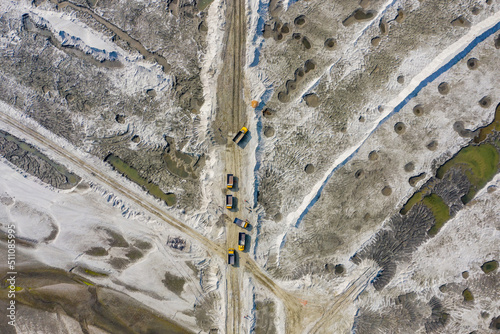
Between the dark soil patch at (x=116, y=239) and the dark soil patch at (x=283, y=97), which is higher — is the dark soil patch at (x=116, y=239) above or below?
below

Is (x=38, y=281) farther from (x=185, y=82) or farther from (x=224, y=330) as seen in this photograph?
(x=185, y=82)

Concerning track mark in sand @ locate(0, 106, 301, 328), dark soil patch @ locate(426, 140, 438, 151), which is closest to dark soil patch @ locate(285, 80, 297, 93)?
dark soil patch @ locate(426, 140, 438, 151)

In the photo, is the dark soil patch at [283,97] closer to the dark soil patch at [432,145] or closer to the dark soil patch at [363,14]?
the dark soil patch at [363,14]

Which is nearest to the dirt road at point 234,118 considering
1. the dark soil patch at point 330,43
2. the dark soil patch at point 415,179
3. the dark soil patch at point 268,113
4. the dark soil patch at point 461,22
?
the dark soil patch at point 268,113

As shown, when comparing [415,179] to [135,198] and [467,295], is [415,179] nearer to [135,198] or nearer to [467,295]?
[467,295]

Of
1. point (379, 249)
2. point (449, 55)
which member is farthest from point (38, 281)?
point (449, 55)

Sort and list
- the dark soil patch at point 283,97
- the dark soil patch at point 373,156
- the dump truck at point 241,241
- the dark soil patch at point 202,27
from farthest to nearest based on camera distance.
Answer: the dark soil patch at point 202,27
the dark soil patch at point 283,97
the dark soil patch at point 373,156
the dump truck at point 241,241

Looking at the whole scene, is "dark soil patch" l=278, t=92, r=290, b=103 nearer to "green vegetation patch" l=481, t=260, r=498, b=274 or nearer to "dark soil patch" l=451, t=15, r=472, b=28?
"dark soil patch" l=451, t=15, r=472, b=28
